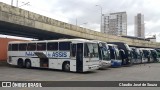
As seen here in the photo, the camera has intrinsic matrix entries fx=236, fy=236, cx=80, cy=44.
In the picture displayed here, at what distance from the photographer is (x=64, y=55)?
68.1 ft

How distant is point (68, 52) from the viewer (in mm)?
20453

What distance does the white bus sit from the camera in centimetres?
1959

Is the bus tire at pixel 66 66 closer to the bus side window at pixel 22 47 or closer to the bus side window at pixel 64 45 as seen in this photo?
the bus side window at pixel 64 45

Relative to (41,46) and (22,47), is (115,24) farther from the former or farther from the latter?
(41,46)

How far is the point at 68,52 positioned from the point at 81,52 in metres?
1.45

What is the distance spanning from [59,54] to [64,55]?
2.29ft

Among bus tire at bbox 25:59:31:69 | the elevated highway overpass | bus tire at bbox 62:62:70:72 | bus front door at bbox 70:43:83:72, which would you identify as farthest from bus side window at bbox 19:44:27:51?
bus front door at bbox 70:43:83:72

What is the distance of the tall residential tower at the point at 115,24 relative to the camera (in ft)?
261

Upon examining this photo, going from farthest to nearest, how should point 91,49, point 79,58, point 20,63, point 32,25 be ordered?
point 20,63
point 32,25
point 91,49
point 79,58

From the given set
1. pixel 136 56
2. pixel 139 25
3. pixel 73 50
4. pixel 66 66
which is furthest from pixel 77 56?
pixel 139 25

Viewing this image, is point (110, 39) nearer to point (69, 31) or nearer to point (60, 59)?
point (69, 31)

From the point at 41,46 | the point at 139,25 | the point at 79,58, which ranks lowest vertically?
the point at 79,58

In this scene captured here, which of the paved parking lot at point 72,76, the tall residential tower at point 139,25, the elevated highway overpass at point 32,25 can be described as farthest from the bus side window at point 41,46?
the tall residential tower at point 139,25

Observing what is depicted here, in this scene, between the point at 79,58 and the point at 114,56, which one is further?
the point at 114,56
